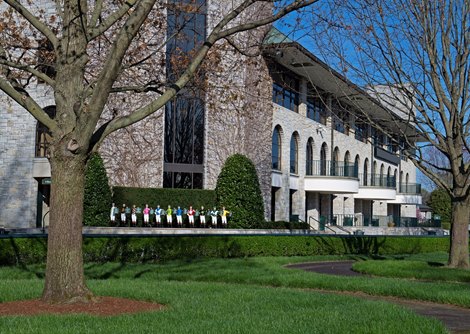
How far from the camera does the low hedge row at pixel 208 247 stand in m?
17.2

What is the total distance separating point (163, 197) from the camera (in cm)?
3062

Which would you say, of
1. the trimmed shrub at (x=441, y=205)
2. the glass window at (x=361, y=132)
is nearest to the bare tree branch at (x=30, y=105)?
the glass window at (x=361, y=132)

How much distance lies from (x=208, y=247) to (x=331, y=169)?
2638 centimetres

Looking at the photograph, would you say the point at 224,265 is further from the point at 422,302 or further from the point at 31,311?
the point at 31,311

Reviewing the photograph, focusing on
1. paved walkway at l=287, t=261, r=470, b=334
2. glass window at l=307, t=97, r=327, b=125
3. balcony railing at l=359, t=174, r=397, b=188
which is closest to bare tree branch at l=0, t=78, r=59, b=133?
paved walkway at l=287, t=261, r=470, b=334

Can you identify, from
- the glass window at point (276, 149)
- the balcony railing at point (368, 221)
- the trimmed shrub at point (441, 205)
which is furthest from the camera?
the trimmed shrub at point (441, 205)

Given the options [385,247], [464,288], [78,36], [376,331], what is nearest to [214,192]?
[385,247]

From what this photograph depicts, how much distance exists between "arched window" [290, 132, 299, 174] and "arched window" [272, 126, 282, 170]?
241cm

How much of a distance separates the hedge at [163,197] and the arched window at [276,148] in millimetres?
8391

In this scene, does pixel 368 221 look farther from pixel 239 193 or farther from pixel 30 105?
pixel 30 105

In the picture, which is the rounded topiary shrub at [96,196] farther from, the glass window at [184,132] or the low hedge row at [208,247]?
the low hedge row at [208,247]

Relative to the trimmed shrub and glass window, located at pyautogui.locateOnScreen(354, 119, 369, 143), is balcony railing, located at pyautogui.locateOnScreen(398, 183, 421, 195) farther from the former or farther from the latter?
glass window, located at pyautogui.locateOnScreen(354, 119, 369, 143)

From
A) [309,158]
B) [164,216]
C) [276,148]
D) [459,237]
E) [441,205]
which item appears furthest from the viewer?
[441,205]

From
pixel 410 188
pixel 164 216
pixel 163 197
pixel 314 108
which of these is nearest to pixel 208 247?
pixel 164 216
